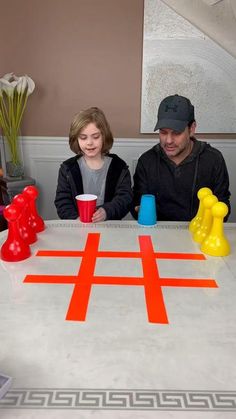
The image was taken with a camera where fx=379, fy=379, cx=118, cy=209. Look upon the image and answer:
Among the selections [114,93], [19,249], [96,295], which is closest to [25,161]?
[114,93]

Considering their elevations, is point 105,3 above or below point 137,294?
above

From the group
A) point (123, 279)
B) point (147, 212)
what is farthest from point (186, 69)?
point (123, 279)

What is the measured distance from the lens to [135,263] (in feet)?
3.54

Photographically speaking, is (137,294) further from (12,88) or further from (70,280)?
(12,88)

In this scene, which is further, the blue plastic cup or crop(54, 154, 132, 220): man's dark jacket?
crop(54, 154, 132, 220): man's dark jacket

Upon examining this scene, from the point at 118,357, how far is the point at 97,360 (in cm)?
4

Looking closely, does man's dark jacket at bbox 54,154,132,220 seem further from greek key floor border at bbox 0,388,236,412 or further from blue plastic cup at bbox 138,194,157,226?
greek key floor border at bbox 0,388,236,412

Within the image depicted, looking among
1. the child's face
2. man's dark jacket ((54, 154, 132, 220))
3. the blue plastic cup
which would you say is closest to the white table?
the blue plastic cup

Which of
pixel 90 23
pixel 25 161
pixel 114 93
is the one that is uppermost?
pixel 90 23

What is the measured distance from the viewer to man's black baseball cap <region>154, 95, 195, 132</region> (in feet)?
5.39

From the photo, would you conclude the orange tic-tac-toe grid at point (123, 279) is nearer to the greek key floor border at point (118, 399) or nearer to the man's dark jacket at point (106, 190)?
the greek key floor border at point (118, 399)

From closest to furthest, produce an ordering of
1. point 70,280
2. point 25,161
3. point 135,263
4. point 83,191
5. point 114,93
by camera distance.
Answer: point 70,280
point 135,263
point 83,191
point 114,93
point 25,161

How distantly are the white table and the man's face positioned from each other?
64 cm

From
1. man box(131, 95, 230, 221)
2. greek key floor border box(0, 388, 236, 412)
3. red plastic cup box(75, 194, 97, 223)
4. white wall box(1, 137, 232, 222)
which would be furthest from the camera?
white wall box(1, 137, 232, 222)
